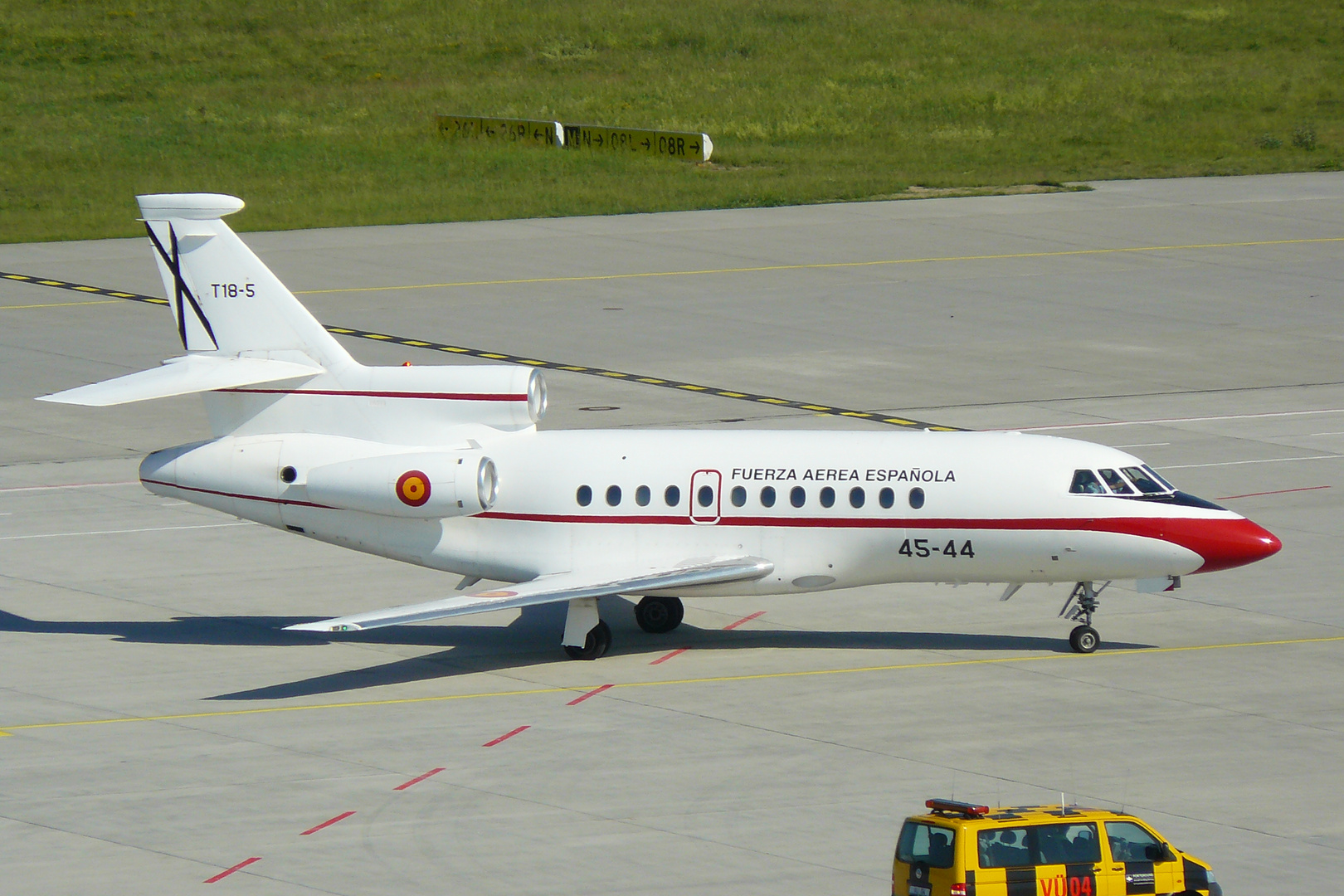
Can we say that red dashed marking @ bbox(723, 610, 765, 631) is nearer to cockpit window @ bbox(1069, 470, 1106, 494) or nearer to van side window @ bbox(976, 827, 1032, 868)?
cockpit window @ bbox(1069, 470, 1106, 494)

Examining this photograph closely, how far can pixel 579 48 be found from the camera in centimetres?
9662

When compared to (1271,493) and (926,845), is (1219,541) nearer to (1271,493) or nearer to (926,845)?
(1271,493)

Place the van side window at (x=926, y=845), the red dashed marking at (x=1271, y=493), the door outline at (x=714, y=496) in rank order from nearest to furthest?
the van side window at (x=926, y=845) → the door outline at (x=714, y=496) → the red dashed marking at (x=1271, y=493)

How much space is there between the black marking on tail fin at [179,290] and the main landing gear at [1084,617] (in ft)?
47.3

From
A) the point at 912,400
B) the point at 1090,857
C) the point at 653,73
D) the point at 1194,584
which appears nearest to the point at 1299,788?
the point at 1090,857

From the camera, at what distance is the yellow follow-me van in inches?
651

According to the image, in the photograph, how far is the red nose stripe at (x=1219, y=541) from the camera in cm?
2720

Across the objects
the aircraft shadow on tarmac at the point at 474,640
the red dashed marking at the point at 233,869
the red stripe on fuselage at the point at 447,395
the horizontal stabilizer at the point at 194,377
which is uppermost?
the horizontal stabilizer at the point at 194,377

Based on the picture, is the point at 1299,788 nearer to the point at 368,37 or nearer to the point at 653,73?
the point at 653,73

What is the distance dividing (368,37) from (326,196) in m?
29.1

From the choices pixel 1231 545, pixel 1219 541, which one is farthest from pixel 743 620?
pixel 1231 545

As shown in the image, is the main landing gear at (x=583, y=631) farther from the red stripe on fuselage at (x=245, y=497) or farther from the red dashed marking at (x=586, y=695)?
the red stripe on fuselage at (x=245, y=497)

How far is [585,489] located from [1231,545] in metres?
9.82

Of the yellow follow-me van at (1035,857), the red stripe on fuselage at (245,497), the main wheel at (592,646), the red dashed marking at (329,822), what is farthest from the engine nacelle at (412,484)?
the yellow follow-me van at (1035,857)
